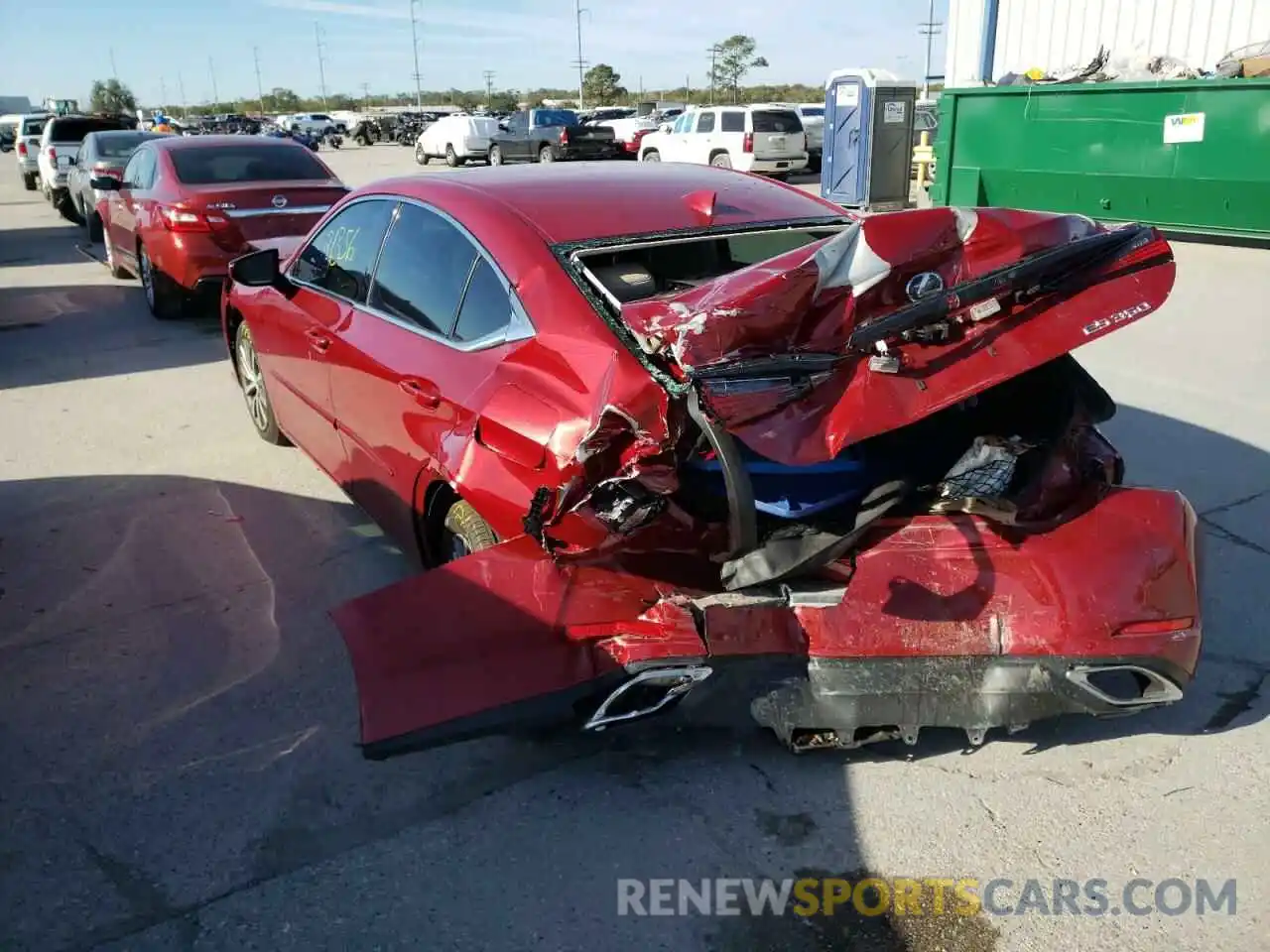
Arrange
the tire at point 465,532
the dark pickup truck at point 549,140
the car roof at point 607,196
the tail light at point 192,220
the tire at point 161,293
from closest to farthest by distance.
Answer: the tire at point 465,532 → the car roof at point 607,196 → the tail light at point 192,220 → the tire at point 161,293 → the dark pickup truck at point 549,140

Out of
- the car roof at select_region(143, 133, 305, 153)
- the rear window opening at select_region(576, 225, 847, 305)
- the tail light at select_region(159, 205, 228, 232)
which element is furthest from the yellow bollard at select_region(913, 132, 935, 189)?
the rear window opening at select_region(576, 225, 847, 305)

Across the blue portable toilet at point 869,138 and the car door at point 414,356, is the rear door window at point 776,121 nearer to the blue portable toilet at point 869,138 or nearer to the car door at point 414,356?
the blue portable toilet at point 869,138

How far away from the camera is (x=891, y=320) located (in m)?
2.79

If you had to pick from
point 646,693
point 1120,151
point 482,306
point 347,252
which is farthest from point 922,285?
point 1120,151

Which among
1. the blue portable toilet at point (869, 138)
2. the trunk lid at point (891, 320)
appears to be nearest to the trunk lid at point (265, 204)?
the trunk lid at point (891, 320)

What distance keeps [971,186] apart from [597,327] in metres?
12.5

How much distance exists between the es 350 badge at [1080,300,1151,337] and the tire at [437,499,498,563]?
6.00 ft

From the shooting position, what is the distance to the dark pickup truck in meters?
31.2

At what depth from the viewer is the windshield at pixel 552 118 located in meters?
32.2

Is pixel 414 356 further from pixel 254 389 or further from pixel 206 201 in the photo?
pixel 206 201

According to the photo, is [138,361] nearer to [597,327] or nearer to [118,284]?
[118,284]

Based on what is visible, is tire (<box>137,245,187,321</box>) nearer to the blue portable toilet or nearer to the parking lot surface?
the parking lot surface

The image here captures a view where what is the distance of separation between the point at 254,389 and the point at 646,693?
4209mm

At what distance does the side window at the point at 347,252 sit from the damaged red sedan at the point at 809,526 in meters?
1.43
